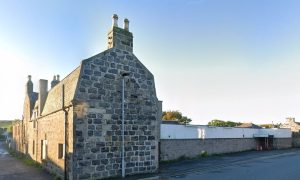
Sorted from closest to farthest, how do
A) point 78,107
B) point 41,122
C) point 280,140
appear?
point 78,107 < point 41,122 < point 280,140

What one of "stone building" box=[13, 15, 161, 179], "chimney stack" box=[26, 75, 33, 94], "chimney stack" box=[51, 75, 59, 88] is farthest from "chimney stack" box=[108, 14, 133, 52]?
"chimney stack" box=[26, 75, 33, 94]

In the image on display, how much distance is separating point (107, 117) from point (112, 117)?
1.02ft

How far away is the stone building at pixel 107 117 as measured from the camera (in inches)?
531

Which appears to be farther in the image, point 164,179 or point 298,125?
point 298,125

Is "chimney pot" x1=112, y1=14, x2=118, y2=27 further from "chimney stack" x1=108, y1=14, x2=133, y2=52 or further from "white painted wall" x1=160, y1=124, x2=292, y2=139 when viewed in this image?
"white painted wall" x1=160, y1=124, x2=292, y2=139

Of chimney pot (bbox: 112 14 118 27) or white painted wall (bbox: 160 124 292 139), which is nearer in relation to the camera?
chimney pot (bbox: 112 14 118 27)

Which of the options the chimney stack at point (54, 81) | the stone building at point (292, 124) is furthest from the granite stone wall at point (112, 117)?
the stone building at point (292, 124)

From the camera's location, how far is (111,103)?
14.8 m

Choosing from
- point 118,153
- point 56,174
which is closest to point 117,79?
point 118,153

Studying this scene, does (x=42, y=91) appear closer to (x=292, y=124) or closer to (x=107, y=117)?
(x=107, y=117)

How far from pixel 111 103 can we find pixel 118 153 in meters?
2.56

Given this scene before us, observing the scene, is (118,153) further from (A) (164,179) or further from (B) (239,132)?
(B) (239,132)

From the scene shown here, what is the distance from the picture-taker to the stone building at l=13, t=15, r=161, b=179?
1349cm

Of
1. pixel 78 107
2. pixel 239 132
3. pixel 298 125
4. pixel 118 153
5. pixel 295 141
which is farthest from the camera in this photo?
pixel 298 125
